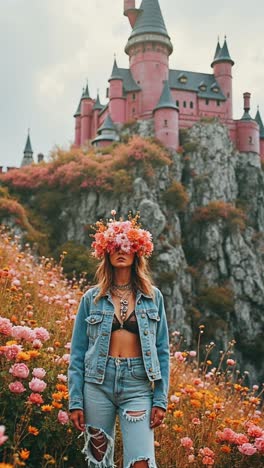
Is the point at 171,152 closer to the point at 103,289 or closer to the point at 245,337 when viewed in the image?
the point at 245,337

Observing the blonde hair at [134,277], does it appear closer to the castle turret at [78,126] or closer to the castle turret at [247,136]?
the castle turret at [247,136]

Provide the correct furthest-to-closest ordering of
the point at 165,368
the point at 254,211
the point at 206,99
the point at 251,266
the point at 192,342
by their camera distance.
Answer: the point at 206,99 → the point at 254,211 → the point at 251,266 → the point at 192,342 → the point at 165,368

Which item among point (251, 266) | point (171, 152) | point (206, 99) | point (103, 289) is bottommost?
point (103, 289)

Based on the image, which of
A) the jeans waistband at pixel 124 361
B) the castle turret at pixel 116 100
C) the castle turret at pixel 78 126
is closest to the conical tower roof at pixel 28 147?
the castle turret at pixel 78 126

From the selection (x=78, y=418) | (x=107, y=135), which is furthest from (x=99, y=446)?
(x=107, y=135)

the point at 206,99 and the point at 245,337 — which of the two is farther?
the point at 206,99

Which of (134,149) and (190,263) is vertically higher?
(134,149)

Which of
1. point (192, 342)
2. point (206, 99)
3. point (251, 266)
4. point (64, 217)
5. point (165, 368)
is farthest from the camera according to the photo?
point (206, 99)

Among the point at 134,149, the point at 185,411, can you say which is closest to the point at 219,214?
the point at 134,149

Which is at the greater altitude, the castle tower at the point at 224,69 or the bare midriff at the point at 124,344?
the castle tower at the point at 224,69

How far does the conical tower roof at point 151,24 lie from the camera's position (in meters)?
49.2

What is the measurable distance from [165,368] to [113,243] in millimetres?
1006

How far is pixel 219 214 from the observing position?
42.3 metres

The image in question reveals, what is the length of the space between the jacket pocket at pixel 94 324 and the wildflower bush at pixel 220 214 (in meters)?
38.5
